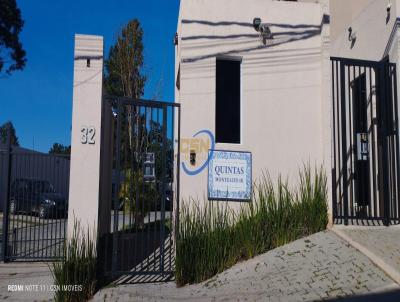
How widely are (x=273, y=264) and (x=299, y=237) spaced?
41.2 inches

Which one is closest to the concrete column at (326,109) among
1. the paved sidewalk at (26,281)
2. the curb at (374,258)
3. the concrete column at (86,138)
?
the curb at (374,258)

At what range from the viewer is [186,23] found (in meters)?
8.68

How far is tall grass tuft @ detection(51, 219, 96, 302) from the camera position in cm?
634

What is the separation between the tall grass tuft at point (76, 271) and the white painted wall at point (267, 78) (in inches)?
109

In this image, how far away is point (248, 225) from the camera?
7484 mm

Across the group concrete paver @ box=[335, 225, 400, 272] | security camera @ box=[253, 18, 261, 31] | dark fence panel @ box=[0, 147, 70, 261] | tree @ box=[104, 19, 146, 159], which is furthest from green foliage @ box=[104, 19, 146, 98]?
concrete paver @ box=[335, 225, 400, 272]

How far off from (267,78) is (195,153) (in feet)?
6.80

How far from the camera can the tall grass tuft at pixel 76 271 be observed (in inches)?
249

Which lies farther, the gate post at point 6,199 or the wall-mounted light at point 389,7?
the gate post at point 6,199

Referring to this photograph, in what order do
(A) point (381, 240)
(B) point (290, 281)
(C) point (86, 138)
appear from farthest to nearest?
(A) point (381, 240), (C) point (86, 138), (B) point (290, 281)

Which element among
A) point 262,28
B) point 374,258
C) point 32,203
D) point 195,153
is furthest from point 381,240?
point 32,203

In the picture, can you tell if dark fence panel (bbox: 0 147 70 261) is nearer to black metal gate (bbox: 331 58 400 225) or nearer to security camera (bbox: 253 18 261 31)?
security camera (bbox: 253 18 261 31)

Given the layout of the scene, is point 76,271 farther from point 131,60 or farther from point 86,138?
point 131,60

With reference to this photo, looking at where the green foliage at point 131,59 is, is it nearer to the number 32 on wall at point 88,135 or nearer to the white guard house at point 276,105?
the white guard house at point 276,105
